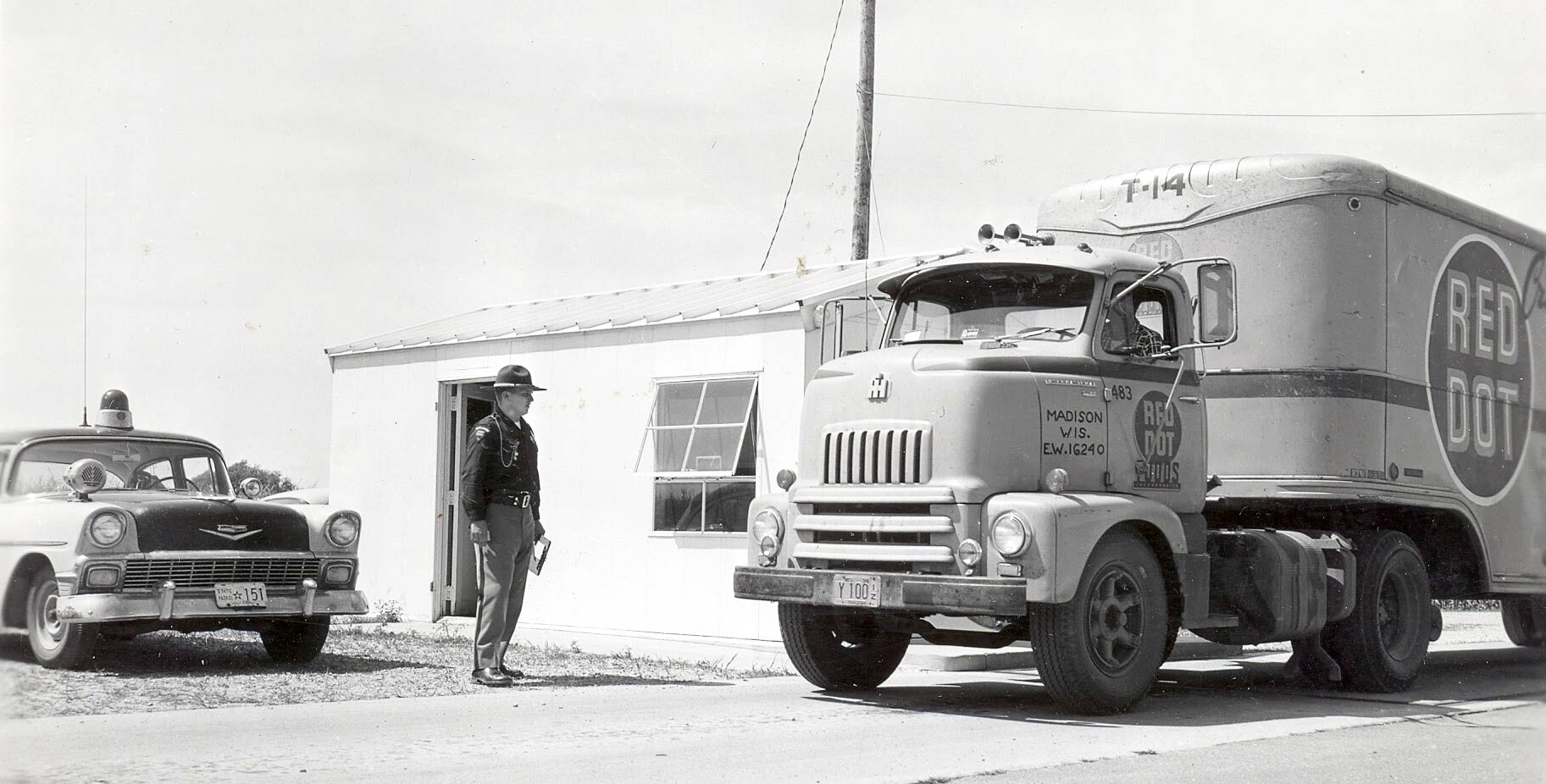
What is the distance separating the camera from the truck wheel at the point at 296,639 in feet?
34.3

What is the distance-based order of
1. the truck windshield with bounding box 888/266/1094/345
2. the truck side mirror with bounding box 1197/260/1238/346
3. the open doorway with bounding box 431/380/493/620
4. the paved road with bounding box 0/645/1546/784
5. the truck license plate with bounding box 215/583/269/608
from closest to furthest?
1. the paved road with bounding box 0/645/1546/784
2. the truck side mirror with bounding box 1197/260/1238/346
3. the truck windshield with bounding box 888/266/1094/345
4. the truck license plate with bounding box 215/583/269/608
5. the open doorway with bounding box 431/380/493/620

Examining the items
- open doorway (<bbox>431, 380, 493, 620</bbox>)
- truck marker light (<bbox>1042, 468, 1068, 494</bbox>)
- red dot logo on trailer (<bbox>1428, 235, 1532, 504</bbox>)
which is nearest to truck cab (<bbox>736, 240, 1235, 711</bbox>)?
truck marker light (<bbox>1042, 468, 1068, 494</bbox>)

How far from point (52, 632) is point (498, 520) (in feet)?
10.0

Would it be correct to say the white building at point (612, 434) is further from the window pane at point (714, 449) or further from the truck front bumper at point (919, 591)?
the truck front bumper at point (919, 591)

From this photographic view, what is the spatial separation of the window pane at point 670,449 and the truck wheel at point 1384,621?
6.36 meters

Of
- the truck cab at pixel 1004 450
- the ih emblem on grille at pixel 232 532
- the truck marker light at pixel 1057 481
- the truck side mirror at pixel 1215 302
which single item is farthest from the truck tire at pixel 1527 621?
the ih emblem on grille at pixel 232 532

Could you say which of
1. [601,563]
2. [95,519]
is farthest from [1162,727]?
[601,563]

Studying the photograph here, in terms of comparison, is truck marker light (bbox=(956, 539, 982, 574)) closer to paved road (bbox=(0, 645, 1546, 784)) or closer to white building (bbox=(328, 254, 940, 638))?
paved road (bbox=(0, 645, 1546, 784))

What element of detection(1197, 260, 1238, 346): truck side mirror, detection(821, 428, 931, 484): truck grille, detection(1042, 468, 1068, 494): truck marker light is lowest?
detection(1042, 468, 1068, 494): truck marker light

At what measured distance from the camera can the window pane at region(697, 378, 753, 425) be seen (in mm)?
14000

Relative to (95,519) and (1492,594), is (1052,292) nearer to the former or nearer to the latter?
(1492,594)

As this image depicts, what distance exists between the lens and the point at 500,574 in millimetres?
9375

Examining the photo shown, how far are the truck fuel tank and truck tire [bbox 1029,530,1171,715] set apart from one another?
795mm

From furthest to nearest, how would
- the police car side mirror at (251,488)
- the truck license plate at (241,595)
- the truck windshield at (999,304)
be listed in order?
the police car side mirror at (251,488)
the truck license plate at (241,595)
the truck windshield at (999,304)
